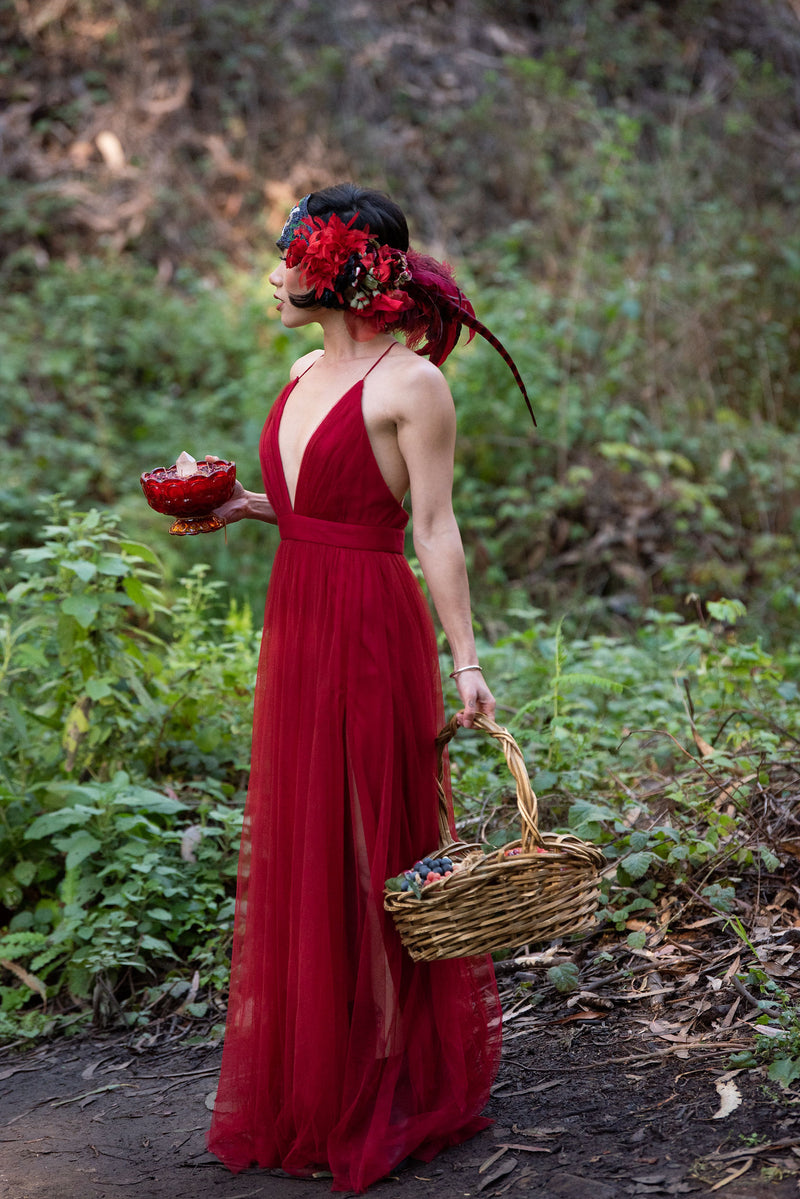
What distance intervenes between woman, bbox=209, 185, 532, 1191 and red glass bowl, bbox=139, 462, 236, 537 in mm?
156

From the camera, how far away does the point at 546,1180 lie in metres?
2.42

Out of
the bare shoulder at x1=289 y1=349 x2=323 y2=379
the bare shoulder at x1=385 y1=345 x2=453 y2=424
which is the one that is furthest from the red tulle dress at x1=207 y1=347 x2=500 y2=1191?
the bare shoulder at x1=289 y1=349 x2=323 y2=379

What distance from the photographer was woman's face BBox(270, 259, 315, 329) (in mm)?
2701

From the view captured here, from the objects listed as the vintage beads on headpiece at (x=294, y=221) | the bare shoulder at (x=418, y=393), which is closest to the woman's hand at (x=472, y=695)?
the bare shoulder at (x=418, y=393)

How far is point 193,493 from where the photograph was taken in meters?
2.85

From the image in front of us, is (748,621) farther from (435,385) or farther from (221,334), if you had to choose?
(221,334)

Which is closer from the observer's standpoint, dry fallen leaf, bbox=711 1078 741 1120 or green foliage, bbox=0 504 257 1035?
dry fallen leaf, bbox=711 1078 741 1120

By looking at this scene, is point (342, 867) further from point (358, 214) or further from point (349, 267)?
point (358, 214)

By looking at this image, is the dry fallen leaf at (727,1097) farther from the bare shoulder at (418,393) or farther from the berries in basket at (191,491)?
the berries in basket at (191,491)

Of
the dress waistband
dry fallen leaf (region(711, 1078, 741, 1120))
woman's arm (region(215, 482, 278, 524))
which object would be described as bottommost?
dry fallen leaf (region(711, 1078, 741, 1120))

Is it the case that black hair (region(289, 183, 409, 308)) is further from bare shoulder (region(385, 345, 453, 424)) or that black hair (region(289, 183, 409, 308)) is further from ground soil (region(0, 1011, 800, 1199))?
ground soil (region(0, 1011, 800, 1199))

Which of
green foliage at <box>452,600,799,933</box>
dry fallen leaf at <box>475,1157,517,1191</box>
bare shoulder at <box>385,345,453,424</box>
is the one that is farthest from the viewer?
green foliage at <box>452,600,799,933</box>

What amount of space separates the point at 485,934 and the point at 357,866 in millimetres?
444

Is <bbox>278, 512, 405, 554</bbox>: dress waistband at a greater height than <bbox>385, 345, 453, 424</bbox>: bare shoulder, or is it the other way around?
<bbox>385, 345, 453, 424</bbox>: bare shoulder
